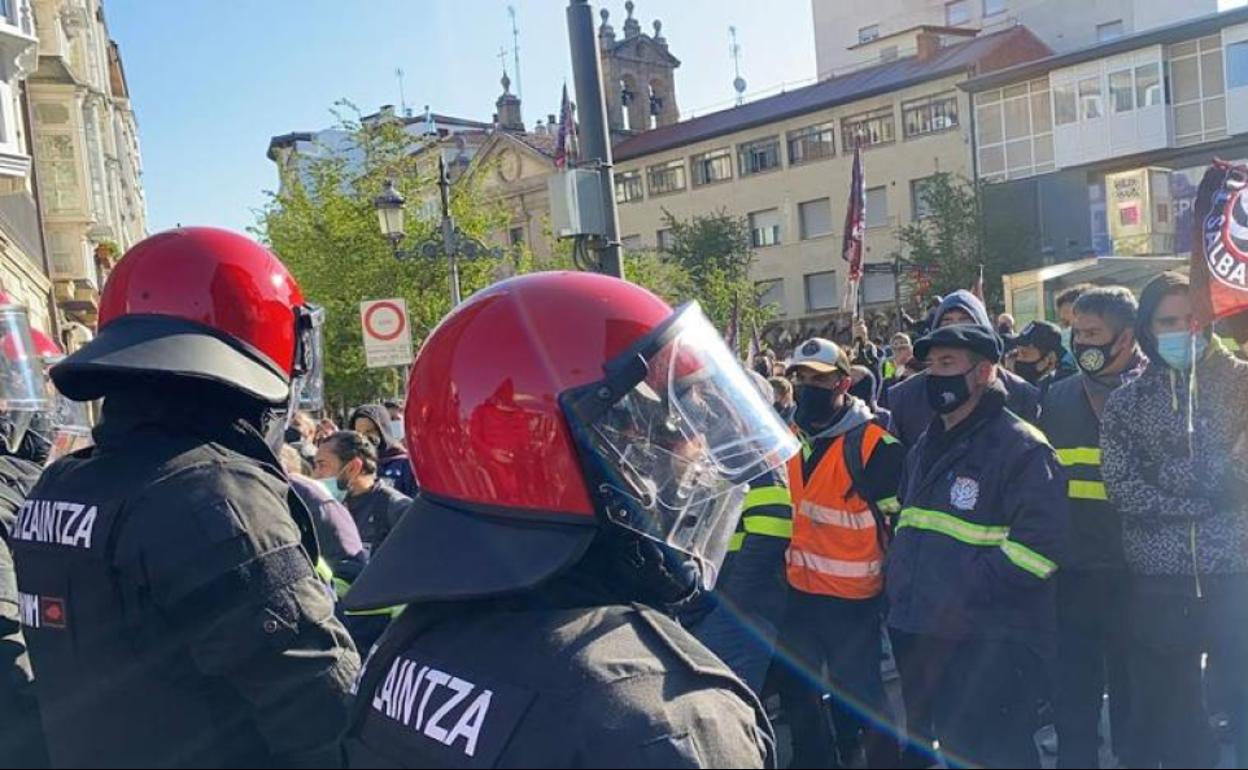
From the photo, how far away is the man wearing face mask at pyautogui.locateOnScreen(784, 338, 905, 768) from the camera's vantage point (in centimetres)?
427

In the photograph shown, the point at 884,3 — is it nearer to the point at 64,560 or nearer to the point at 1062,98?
the point at 1062,98

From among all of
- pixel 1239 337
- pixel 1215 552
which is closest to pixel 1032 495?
pixel 1215 552

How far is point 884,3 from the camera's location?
48906mm

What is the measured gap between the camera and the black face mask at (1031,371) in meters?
5.69

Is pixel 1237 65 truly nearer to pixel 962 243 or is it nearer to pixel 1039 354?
pixel 962 243

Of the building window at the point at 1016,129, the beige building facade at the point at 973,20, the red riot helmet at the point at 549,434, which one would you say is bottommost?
the red riot helmet at the point at 549,434

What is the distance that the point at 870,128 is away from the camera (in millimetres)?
38406

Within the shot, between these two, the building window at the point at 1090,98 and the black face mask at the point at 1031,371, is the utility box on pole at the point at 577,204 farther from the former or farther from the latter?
the building window at the point at 1090,98

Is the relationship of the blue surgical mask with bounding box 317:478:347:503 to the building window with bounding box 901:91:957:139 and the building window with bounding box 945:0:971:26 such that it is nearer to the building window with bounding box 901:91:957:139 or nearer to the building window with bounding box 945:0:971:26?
the building window with bounding box 901:91:957:139

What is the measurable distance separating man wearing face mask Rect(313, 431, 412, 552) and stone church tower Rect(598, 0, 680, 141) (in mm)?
47924

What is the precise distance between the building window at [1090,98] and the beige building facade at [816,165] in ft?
13.2

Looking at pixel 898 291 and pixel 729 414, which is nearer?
pixel 729 414

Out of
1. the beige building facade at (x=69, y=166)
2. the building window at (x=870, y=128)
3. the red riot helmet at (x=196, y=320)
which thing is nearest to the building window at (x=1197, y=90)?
the building window at (x=870, y=128)

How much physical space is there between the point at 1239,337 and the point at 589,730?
380cm
